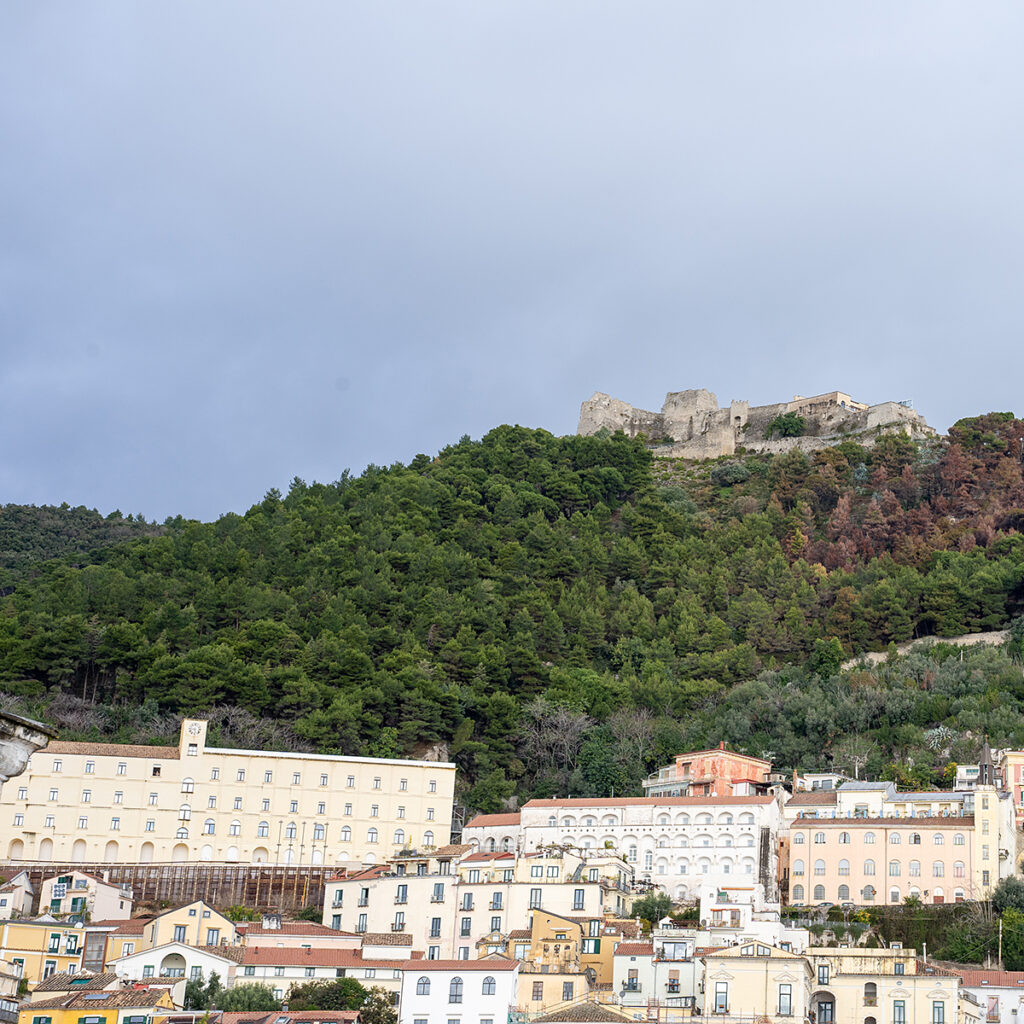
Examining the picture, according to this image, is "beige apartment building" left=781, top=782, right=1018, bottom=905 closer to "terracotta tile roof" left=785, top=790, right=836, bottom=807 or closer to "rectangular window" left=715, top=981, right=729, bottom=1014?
"terracotta tile roof" left=785, top=790, right=836, bottom=807

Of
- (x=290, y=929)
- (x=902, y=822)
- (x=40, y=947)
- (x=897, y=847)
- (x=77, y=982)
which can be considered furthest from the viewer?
(x=902, y=822)

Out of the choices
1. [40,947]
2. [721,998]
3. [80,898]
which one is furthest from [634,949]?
[80,898]

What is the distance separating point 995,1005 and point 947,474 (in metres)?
53.9

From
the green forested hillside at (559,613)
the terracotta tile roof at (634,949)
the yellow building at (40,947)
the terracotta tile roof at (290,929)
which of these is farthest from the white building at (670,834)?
the yellow building at (40,947)

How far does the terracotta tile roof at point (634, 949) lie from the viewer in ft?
132

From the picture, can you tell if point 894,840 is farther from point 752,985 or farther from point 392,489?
point 392,489

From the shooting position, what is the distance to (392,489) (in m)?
83.5

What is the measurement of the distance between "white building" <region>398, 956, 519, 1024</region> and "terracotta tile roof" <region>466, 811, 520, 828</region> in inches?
561

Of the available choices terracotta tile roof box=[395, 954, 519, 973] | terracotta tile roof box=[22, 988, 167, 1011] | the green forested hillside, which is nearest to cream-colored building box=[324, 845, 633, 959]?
terracotta tile roof box=[395, 954, 519, 973]

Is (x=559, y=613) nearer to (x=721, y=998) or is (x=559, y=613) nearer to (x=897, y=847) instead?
(x=897, y=847)

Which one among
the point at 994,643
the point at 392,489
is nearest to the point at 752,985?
the point at 994,643

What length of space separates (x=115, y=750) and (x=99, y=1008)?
17.6 meters

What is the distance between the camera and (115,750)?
54500 mm

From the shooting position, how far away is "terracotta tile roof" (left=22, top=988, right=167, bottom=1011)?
37.7 m
